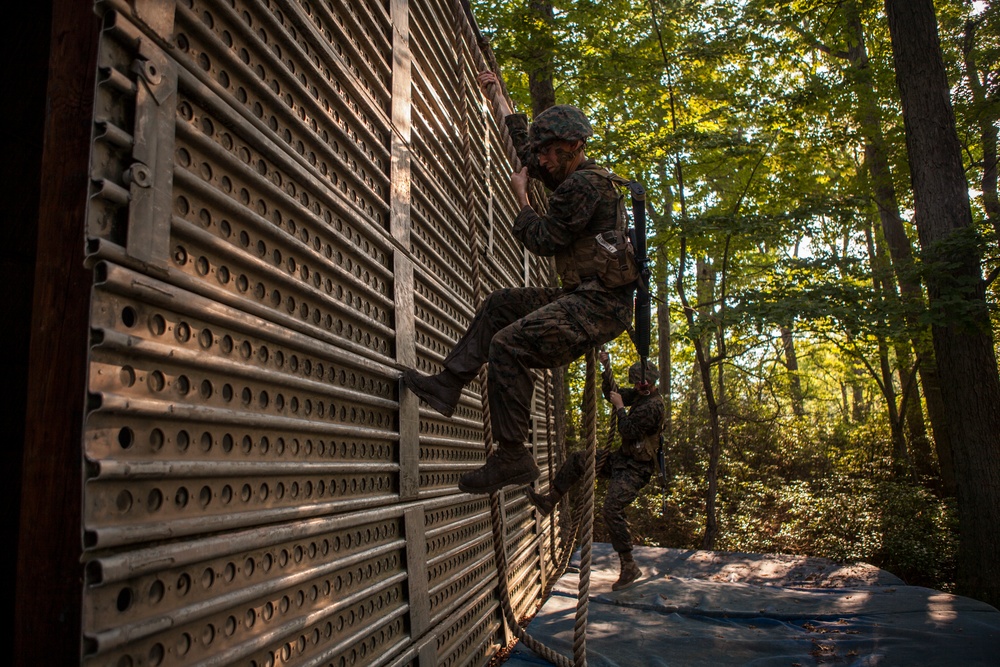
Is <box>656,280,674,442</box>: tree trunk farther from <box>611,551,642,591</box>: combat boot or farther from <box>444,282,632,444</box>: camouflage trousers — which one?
<box>444,282,632,444</box>: camouflage trousers

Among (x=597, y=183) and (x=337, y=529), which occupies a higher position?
(x=597, y=183)

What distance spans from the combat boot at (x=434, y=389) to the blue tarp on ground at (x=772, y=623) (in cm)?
223

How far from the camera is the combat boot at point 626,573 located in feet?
24.7

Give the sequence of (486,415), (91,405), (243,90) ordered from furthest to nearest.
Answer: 1. (486,415)
2. (243,90)
3. (91,405)

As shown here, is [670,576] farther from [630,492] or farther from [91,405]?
[91,405]

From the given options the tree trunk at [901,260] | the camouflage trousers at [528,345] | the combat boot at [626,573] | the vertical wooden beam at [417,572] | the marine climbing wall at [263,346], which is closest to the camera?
the marine climbing wall at [263,346]

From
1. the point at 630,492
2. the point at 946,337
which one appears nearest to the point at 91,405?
the point at 630,492

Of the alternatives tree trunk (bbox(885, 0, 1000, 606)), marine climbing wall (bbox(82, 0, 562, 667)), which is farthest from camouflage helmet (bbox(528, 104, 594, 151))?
tree trunk (bbox(885, 0, 1000, 606))

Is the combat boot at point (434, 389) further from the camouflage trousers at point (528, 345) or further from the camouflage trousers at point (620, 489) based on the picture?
the camouflage trousers at point (620, 489)

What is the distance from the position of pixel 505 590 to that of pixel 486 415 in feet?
3.24

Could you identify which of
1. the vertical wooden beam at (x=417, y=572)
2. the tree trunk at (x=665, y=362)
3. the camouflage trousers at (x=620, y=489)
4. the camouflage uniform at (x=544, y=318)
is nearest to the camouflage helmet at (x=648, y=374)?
the camouflage trousers at (x=620, y=489)

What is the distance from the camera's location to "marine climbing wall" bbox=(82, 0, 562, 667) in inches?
56.7

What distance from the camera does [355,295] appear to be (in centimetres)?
286

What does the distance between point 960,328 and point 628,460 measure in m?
4.71
